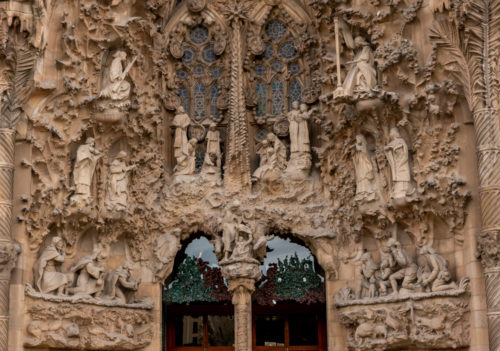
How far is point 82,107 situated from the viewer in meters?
15.0

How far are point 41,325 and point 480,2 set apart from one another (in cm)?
879

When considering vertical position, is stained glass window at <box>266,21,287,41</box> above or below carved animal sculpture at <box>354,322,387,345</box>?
above

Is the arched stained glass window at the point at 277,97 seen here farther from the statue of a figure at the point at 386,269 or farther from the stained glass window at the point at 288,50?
the statue of a figure at the point at 386,269

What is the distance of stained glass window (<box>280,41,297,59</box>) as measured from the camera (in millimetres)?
17047

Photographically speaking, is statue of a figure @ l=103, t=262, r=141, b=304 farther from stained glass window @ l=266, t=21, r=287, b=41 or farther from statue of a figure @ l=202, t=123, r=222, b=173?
stained glass window @ l=266, t=21, r=287, b=41

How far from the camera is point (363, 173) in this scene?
15117 millimetres

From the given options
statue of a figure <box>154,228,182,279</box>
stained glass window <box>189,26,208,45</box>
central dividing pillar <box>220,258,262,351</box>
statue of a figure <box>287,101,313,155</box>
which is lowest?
central dividing pillar <box>220,258,262,351</box>

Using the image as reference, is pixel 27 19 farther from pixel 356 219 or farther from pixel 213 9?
pixel 356 219

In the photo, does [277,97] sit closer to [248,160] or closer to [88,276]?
[248,160]

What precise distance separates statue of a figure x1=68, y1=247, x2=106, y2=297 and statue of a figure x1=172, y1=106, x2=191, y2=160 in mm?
2611

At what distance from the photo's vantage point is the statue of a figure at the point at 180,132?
1635cm

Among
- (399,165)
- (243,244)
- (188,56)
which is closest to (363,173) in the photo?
(399,165)

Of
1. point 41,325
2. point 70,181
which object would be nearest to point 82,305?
point 41,325

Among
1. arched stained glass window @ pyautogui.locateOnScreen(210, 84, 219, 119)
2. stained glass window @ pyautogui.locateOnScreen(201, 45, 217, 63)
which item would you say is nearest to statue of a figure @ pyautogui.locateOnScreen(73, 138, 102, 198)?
arched stained glass window @ pyautogui.locateOnScreen(210, 84, 219, 119)
